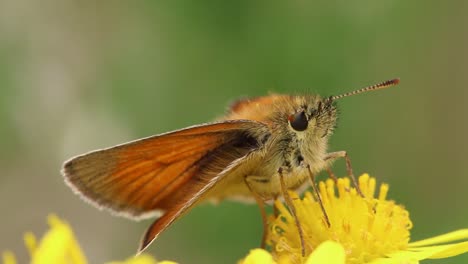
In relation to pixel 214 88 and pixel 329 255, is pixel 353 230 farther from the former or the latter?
pixel 214 88

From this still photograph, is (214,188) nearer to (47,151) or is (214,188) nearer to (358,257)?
(358,257)

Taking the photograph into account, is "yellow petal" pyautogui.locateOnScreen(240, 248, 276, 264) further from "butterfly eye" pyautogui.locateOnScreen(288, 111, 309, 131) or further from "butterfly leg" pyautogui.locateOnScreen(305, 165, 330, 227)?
"butterfly eye" pyautogui.locateOnScreen(288, 111, 309, 131)

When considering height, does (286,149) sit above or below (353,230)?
above

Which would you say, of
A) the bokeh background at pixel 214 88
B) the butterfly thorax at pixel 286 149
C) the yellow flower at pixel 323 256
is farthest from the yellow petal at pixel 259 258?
the bokeh background at pixel 214 88

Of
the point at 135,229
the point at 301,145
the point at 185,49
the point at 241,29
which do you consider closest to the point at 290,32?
the point at 241,29

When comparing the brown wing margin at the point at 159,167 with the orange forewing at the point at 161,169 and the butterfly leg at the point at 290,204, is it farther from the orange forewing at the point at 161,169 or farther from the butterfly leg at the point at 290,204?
the butterfly leg at the point at 290,204

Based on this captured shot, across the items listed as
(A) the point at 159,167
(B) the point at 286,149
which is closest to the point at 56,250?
(A) the point at 159,167
